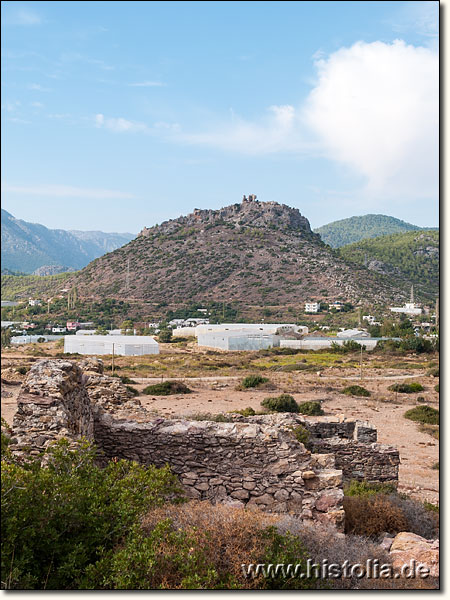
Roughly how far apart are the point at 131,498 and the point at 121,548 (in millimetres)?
451

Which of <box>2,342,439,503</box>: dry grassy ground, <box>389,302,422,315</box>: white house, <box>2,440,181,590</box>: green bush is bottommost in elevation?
<box>2,342,439,503</box>: dry grassy ground

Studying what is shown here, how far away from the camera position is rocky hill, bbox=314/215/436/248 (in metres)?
140

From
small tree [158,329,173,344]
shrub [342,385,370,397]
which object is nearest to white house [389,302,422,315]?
→ small tree [158,329,173,344]

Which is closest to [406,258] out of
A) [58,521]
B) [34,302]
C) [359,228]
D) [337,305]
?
[337,305]

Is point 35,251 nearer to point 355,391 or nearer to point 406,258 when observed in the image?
point 406,258

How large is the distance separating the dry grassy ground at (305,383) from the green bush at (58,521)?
498cm

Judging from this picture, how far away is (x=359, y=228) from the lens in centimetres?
15188

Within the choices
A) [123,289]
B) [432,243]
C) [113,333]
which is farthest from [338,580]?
[432,243]

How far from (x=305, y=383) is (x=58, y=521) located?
2166 cm

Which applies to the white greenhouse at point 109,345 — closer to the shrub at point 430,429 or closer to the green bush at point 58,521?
the shrub at point 430,429

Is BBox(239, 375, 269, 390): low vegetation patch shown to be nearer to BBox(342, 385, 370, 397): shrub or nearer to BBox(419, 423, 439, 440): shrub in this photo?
BBox(342, 385, 370, 397): shrub

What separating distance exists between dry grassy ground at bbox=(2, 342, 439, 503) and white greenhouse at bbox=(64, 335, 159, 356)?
3.72ft

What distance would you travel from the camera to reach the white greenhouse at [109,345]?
34.4 metres

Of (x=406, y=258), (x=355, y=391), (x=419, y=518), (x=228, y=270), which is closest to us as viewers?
(x=419, y=518)
